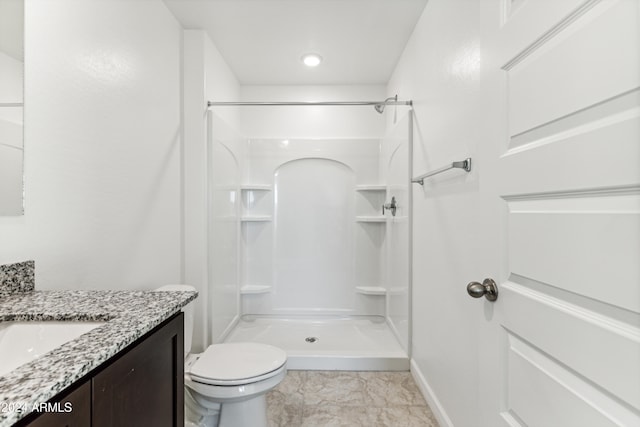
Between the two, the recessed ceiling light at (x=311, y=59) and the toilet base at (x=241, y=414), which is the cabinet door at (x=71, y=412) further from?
the recessed ceiling light at (x=311, y=59)

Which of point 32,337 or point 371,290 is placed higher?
point 32,337

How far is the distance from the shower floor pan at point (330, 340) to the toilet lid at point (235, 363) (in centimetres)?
69

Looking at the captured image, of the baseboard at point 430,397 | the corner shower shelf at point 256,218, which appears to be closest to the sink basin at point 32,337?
the baseboard at point 430,397

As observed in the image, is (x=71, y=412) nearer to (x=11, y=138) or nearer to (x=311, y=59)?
(x=11, y=138)

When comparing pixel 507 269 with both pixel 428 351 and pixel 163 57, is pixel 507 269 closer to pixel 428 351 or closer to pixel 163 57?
pixel 428 351

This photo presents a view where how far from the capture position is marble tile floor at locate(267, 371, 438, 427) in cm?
→ 173

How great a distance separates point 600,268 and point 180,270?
2.19m

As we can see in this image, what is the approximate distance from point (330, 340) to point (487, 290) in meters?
2.00

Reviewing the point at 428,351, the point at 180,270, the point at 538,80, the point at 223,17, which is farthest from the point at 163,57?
the point at 428,351

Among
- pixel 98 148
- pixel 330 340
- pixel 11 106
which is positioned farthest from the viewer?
pixel 330 340

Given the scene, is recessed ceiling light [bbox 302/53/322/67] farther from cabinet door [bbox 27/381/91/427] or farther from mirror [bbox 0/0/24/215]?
cabinet door [bbox 27/381/91/427]

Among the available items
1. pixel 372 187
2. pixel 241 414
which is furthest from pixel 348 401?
pixel 372 187

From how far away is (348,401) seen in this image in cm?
190

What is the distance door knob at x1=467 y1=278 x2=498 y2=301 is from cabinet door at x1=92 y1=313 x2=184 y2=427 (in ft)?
2.87
